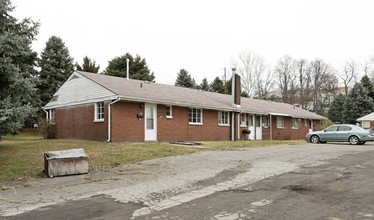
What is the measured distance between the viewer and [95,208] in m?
5.51

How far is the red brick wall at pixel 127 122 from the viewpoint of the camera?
656 inches

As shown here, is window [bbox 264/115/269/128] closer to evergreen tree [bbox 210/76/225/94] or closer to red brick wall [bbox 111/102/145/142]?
red brick wall [bbox 111/102/145/142]

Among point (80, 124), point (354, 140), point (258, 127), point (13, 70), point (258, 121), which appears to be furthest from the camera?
point (258, 121)

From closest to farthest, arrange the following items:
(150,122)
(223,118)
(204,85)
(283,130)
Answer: (150,122)
(223,118)
(283,130)
(204,85)

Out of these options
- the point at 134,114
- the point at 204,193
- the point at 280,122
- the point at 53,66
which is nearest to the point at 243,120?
the point at 280,122

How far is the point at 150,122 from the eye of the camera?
59.6 feet

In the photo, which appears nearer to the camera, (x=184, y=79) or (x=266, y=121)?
(x=266, y=121)

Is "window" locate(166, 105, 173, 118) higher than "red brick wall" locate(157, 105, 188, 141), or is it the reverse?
"window" locate(166, 105, 173, 118)

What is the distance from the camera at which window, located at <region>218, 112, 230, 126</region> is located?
22.8 metres

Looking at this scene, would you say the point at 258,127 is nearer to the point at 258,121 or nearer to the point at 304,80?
the point at 258,121

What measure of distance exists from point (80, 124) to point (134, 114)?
13.7 ft

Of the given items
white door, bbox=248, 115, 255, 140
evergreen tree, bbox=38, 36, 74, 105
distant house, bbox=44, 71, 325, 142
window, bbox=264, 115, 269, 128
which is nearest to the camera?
distant house, bbox=44, 71, 325, 142

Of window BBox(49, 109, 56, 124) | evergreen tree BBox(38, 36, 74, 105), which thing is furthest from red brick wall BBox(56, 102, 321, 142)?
evergreen tree BBox(38, 36, 74, 105)

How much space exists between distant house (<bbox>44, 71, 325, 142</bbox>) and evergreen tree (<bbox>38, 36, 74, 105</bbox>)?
13.2 meters
